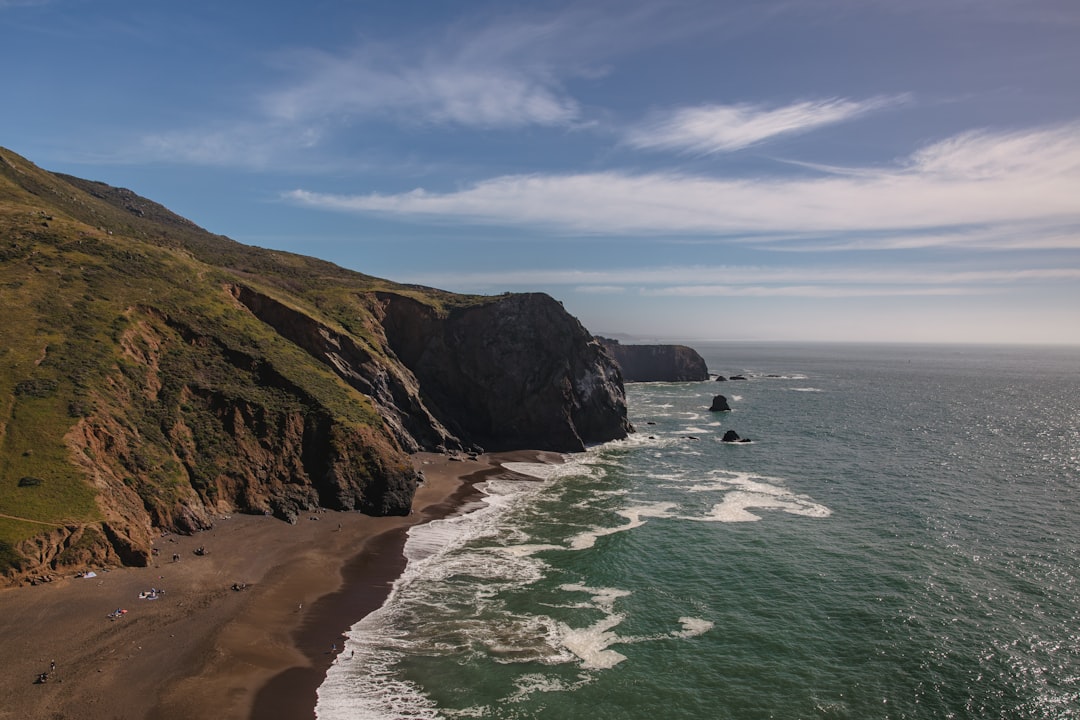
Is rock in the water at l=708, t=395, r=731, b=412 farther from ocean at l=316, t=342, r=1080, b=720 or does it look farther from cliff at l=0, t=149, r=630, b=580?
ocean at l=316, t=342, r=1080, b=720

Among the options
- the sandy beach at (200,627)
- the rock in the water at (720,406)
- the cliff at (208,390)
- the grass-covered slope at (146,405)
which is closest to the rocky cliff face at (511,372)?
the cliff at (208,390)

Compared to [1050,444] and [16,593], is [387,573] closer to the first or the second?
[16,593]

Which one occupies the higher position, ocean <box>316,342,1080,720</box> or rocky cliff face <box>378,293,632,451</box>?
rocky cliff face <box>378,293,632,451</box>

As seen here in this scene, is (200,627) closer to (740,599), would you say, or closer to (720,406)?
(740,599)

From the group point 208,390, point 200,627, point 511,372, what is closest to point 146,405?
point 208,390

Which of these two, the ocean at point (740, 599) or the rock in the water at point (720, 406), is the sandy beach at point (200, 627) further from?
the rock in the water at point (720, 406)

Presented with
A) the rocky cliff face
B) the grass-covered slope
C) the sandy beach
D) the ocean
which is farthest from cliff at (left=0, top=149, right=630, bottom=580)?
the ocean
